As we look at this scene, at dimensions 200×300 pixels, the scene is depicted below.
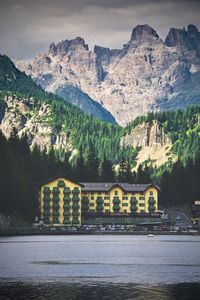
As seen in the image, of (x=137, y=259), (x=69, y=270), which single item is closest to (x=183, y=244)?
(x=137, y=259)

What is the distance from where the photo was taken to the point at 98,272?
12056 cm

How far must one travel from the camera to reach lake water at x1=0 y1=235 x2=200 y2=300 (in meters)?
97.8

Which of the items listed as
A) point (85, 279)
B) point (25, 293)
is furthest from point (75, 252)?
point (25, 293)

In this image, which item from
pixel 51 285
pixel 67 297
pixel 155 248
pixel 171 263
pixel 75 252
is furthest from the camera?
pixel 155 248

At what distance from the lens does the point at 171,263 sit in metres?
137

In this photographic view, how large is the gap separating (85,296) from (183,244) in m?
99.7

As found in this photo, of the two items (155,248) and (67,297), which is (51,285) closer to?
(67,297)

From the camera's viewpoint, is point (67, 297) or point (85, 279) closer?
point (67, 297)

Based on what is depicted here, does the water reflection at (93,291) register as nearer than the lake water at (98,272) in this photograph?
Yes

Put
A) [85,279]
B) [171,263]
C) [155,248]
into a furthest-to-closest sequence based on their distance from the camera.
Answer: [155,248] → [171,263] → [85,279]

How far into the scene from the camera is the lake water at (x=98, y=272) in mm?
A: 97812

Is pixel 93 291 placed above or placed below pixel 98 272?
below

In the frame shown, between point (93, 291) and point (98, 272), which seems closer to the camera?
point (93, 291)

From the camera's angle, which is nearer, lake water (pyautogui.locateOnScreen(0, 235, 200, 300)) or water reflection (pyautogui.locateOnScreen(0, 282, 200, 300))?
water reflection (pyautogui.locateOnScreen(0, 282, 200, 300))
